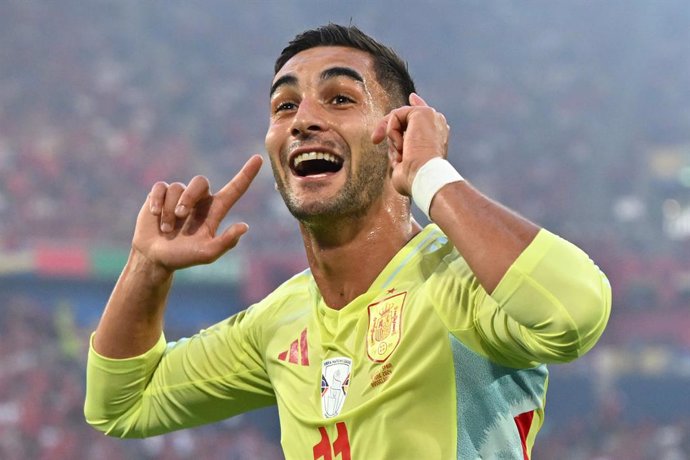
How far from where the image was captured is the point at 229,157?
11898 mm

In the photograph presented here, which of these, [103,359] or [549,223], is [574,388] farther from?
[103,359]

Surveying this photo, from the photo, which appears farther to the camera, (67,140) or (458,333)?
(67,140)

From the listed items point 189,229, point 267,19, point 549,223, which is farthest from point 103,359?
point 267,19

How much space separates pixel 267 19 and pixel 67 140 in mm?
4007

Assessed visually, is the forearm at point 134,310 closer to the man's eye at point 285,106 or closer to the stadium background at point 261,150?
the man's eye at point 285,106

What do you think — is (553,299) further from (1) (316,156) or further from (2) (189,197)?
(2) (189,197)

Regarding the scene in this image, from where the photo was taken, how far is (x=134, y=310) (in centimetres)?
244

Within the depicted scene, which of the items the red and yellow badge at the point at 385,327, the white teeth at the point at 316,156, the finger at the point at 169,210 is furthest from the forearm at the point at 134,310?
the red and yellow badge at the point at 385,327

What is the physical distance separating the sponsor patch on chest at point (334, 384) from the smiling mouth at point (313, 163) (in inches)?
18.5

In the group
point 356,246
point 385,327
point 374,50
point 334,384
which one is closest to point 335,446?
point 334,384

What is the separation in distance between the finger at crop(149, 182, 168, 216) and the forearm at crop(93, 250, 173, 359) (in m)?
0.14

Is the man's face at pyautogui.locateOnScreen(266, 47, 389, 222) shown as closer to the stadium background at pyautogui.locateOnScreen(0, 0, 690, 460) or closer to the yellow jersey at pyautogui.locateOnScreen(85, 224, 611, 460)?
the yellow jersey at pyautogui.locateOnScreen(85, 224, 611, 460)

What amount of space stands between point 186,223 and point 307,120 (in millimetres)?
420

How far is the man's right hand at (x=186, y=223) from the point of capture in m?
2.31
